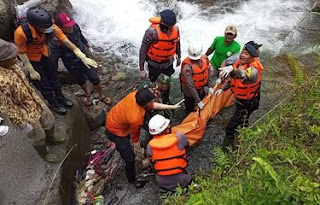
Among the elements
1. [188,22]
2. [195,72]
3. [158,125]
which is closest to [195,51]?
[195,72]

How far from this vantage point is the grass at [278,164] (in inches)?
87.6

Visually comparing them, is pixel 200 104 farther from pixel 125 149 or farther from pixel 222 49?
pixel 125 149

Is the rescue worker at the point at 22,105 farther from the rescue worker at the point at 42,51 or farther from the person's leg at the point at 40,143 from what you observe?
the rescue worker at the point at 42,51

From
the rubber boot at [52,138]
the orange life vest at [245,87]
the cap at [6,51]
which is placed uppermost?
the cap at [6,51]

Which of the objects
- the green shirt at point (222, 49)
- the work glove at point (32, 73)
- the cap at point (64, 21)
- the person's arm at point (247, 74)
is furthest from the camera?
the green shirt at point (222, 49)

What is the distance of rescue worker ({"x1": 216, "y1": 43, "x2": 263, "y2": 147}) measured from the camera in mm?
4566

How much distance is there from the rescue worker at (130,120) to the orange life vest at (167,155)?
0.43 m

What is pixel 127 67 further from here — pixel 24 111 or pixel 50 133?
pixel 24 111

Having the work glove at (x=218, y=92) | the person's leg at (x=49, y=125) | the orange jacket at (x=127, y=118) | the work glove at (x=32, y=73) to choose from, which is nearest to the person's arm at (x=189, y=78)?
the work glove at (x=218, y=92)

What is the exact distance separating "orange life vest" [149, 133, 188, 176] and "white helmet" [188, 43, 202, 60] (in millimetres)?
1464

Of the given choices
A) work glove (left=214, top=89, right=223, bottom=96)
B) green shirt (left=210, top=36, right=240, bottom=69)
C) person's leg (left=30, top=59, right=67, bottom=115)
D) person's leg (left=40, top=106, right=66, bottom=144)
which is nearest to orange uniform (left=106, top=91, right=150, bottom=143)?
person's leg (left=40, top=106, right=66, bottom=144)

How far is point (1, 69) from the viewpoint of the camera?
388 centimetres

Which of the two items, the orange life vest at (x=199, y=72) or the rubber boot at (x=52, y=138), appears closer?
the rubber boot at (x=52, y=138)

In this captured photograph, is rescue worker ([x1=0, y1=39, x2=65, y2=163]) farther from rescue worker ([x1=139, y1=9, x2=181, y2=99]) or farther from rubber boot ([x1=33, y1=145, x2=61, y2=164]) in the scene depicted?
rescue worker ([x1=139, y1=9, x2=181, y2=99])
